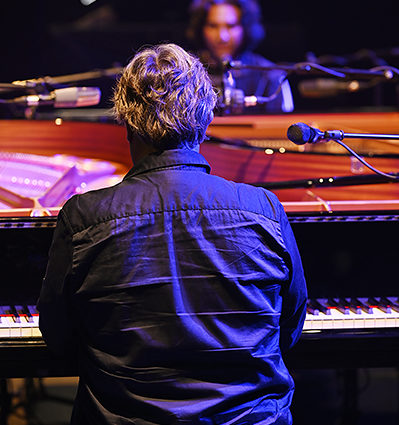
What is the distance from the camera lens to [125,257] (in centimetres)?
161

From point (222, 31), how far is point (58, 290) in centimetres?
401

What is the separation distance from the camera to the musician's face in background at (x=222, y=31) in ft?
17.1

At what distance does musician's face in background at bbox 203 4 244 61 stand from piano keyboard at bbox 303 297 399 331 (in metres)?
3.20

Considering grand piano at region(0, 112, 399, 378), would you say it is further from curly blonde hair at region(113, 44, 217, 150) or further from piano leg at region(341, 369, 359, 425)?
piano leg at region(341, 369, 359, 425)

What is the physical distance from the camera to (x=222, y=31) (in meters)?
5.23

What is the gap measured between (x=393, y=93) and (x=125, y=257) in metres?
7.20

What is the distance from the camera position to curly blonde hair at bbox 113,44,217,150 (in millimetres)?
1648

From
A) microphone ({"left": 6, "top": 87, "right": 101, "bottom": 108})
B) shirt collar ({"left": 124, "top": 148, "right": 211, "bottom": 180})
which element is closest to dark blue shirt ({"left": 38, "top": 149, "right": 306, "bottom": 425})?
shirt collar ({"left": 124, "top": 148, "right": 211, "bottom": 180})

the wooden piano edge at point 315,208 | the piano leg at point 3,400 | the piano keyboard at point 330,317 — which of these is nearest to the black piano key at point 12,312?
the piano keyboard at point 330,317

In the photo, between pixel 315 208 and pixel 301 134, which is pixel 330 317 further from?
pixel 301 134

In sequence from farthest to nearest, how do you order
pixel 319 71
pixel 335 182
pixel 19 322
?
pixel 319 71, pixel 335 182, pixel 19 322

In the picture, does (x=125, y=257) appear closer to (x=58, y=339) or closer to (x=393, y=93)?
(x=58, y=339)

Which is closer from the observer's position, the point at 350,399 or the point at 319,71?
the point at 319,71

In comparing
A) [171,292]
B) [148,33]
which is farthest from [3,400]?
[148,33]
